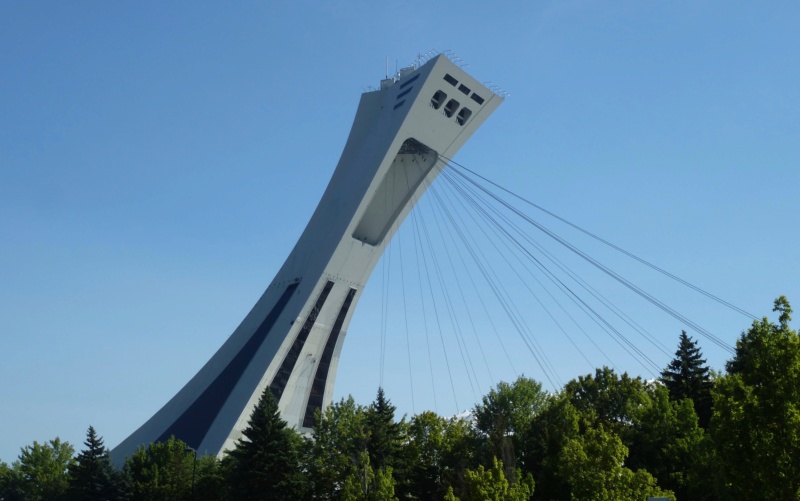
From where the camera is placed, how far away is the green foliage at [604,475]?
69.9 feet

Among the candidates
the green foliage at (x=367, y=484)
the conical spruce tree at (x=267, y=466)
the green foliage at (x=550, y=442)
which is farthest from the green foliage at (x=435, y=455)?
the conical spruce tree at (x=267, y=466)

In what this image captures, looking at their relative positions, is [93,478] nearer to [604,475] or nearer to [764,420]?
[604,475]

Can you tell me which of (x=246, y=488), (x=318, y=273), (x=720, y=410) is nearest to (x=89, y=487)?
(x=246, y=488)

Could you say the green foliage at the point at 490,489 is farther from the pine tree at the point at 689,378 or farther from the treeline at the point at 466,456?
the pine tree at the point at 689,378

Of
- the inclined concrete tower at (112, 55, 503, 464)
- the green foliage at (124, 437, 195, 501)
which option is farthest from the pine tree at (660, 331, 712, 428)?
the green foliage at (124, 437, 195, 501)

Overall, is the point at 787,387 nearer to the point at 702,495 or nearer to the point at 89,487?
the point at 702,495

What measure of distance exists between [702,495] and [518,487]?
833 centimetres

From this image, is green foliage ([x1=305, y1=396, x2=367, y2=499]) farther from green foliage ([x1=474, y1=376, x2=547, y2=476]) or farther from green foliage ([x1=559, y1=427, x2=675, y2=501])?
green foliage ([x1=559, y1=427, x2=675, y2=501])

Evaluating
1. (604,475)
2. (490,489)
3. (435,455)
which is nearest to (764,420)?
(604,475)

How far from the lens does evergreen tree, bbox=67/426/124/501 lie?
34.3m

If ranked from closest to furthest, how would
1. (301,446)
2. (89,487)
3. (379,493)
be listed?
(379,493), (301,446), (89,487)

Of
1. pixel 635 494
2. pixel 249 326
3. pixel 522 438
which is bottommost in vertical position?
pixel 635 494

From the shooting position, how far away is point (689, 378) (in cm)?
3806

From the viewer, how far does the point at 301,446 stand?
106 ft
